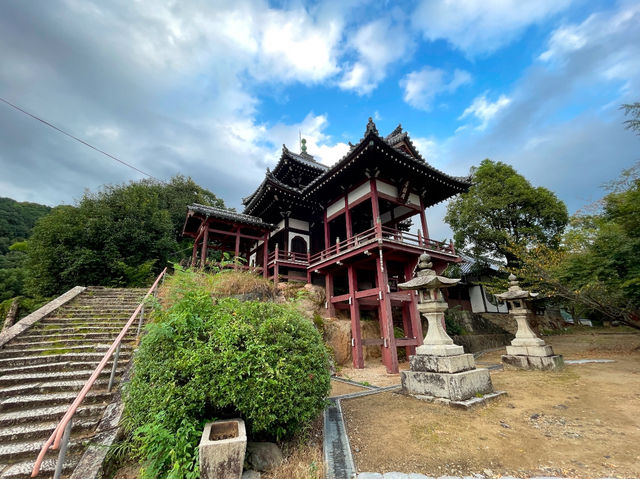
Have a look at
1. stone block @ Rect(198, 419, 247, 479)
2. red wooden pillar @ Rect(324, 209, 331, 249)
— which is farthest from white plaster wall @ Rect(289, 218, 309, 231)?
stone block @ Rect(198, 419, 247, 479)

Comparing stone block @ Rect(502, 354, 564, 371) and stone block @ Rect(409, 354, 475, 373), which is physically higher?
stone block @ Rect(409, 354, 475, 373)

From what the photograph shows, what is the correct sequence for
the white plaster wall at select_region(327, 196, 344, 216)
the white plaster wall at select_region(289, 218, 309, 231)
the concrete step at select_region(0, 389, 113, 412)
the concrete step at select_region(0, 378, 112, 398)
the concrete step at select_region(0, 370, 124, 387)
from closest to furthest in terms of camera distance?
the concrete step at select_region(0, 389, 113, 412)
the concrete step at select_region(0, 378, 112, 398)
the concrete step at select_region(0, 370, 124, 387)
the white plaster wall at select_region(327, 196, 344, 216)
the white plaster wall at select_region(289, 218, 309, 231)

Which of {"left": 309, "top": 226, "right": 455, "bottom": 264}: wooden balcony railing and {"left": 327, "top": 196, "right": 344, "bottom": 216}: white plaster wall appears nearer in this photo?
{"left": 309, "top": 226, "right": 455, "bottom": 264}: wooden balcony railing

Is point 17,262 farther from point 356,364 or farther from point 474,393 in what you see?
point 474,393

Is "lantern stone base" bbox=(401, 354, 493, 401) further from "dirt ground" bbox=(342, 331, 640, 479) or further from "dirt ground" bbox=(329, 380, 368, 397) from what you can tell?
"dirt ground" bbox=(329, 380, 368, 397)

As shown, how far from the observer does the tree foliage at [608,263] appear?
889 centimetres

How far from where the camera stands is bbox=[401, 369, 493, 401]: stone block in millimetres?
5051

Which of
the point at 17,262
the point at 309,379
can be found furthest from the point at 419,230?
the point at 17,262

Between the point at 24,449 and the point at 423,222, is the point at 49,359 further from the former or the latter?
the point at 423,222

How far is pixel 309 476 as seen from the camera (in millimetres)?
2902

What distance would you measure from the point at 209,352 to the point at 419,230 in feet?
33.5

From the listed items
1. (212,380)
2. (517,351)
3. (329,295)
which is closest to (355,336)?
(329,295)

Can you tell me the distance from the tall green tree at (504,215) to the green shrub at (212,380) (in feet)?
60.9

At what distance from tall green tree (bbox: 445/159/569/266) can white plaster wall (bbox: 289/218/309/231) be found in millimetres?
12218
